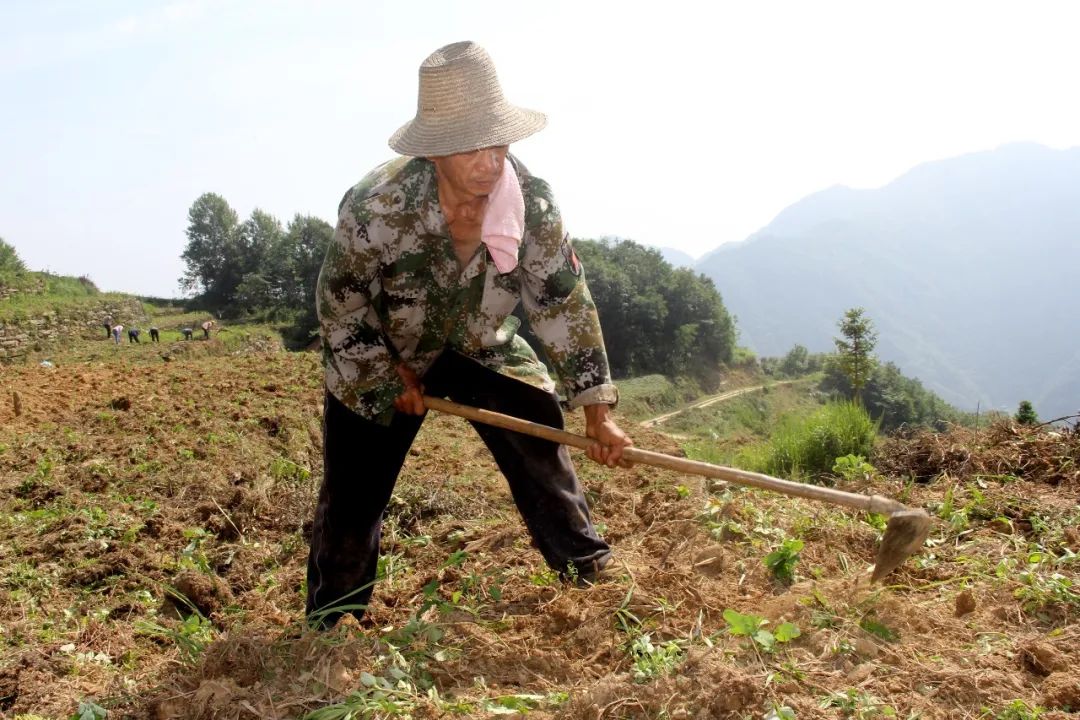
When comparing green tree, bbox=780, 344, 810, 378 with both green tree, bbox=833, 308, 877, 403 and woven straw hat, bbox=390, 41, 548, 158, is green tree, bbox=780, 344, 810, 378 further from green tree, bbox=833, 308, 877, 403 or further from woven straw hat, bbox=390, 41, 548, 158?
woven straw hat, bbox=390, 41, 548, 158

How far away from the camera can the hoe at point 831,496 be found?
2.29 meters

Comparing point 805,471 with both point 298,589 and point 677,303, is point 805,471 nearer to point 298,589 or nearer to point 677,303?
point 298,589

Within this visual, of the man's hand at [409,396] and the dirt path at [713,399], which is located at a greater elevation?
the man's hand at [409,396]

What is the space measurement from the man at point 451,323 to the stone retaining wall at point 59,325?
1538 cm

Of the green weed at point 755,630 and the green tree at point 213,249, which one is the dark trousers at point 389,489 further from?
the green tree at point 213,249

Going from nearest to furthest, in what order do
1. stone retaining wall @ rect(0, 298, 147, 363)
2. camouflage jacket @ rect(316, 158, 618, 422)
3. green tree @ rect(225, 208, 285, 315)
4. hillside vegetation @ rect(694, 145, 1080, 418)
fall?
camouflage jacket @ rect(316, 158, 618, 422)
stone retaining wall @ rect(0, 298, 147, 363)
green tree @ rect(225, 208, 285, 315)
hillside vegetation @ rect(694, 145, 1080, 418)

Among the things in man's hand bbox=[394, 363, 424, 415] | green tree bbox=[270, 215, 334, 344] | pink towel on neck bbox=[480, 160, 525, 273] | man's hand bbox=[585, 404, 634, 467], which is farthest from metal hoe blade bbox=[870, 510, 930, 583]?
green tree bbox=[270, 215, 334, 344]

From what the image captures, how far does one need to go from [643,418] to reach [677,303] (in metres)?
16.6

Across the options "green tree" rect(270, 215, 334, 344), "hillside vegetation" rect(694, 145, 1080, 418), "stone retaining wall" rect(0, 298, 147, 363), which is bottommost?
"hillside vegetation" rect(694, 145, 1080, 418)

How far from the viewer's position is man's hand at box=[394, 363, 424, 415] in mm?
2768

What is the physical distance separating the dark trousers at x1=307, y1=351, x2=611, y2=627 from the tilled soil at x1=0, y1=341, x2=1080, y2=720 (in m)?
0.13

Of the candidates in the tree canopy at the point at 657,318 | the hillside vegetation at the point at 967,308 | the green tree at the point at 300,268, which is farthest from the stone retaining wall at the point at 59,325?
the hillside vegetation at the point at 967,308

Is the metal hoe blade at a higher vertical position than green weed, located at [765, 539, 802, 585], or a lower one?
higher

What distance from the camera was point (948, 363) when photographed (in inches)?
6649
